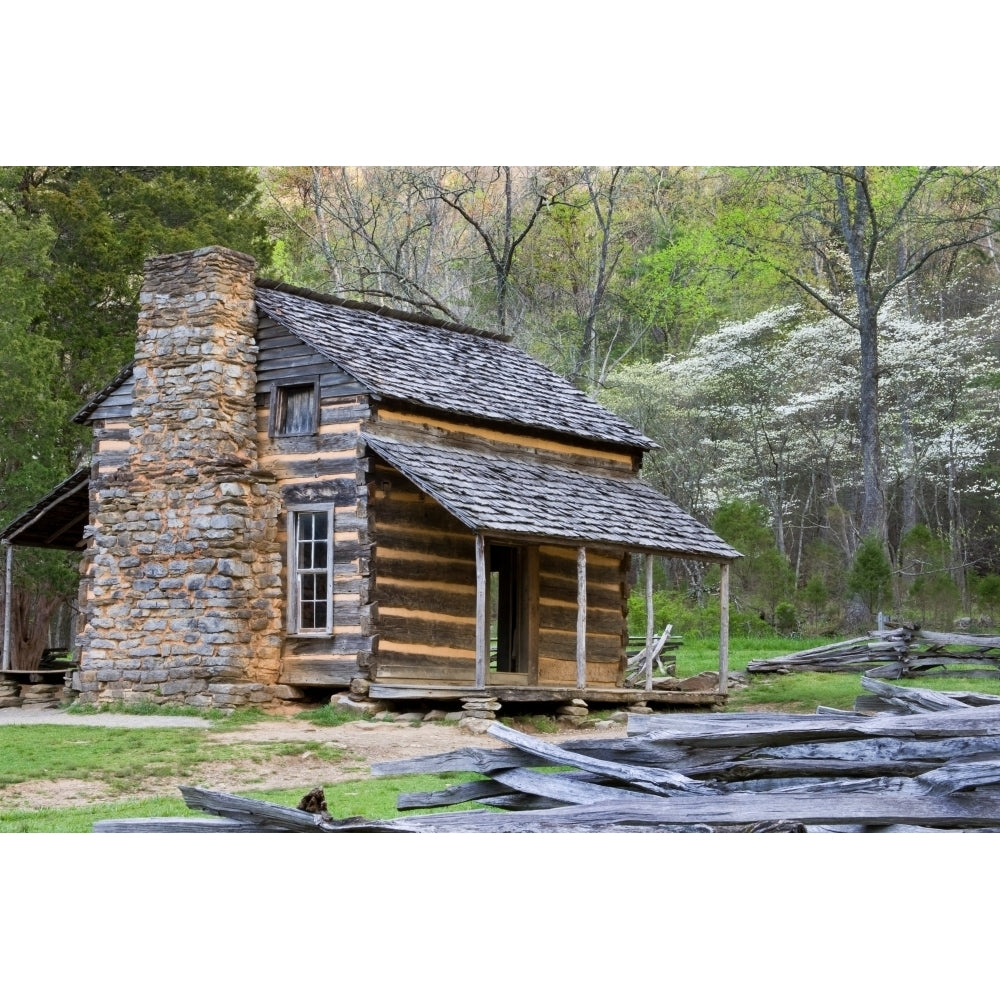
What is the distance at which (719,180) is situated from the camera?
43.9m

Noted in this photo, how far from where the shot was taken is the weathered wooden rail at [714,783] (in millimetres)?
7504

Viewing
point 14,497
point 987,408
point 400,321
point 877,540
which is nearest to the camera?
point 400,321

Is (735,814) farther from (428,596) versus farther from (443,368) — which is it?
(443,368)

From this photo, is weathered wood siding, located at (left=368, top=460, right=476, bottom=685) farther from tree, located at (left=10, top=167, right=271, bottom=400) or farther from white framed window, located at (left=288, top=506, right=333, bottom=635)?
tree, located at (left=10, top=167, right=271, bottom=400)

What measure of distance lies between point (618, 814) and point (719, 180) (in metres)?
38.3

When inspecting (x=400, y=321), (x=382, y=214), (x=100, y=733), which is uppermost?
(x=382, y=214)

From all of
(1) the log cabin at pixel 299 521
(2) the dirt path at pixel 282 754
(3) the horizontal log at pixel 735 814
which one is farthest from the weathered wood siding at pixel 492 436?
(3) the horizontal log at pixel 735 814

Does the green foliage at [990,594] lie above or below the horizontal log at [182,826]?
above

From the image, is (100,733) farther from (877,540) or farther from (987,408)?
(987,408)

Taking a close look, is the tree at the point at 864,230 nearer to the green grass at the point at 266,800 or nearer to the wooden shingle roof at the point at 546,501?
the wooden shingle roof at the point at 546,501

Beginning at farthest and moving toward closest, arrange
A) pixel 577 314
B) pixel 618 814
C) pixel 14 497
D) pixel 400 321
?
pixel 577 314
pixel 14 497
pixel 400 321
pixel 618 814

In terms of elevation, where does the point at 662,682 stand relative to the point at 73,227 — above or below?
below

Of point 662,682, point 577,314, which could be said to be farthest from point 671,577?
point 662,682

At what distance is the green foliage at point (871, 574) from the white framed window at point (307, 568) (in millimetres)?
12469
